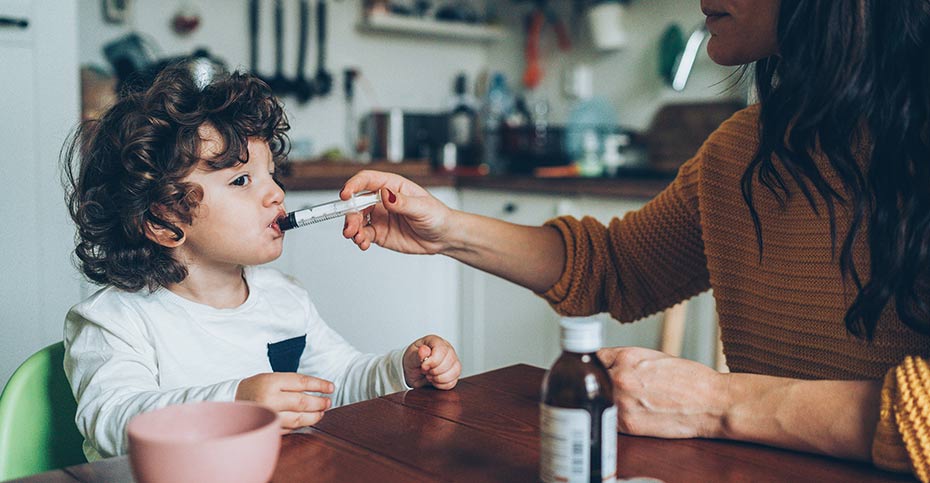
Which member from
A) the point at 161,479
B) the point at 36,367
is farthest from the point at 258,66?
the point at 161,479

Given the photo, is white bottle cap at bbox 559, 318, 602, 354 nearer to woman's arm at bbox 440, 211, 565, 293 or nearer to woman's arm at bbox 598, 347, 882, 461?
woman's arm at bbox 598, 347, 882, 461

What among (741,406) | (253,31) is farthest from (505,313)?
Answer: (741,406)

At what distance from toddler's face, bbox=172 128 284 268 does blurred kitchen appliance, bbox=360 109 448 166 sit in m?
2.19

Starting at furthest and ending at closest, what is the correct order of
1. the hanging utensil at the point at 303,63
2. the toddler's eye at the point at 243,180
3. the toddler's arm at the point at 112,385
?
the hanging utensil at the point at 303,63, the toddler's eye at the point at 243,180, the toddler's arm at the point at 112,385

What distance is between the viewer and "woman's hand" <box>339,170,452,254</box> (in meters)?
1.27

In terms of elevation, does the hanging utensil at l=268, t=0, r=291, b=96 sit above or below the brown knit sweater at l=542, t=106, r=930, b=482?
above

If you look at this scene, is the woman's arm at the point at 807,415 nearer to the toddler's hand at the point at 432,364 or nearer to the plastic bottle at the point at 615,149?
the toddler's hand at the point at 432,364

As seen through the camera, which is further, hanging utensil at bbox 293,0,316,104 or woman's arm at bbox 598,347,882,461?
hanging utensil at bbox 293,0,316,104

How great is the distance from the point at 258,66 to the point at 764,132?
249 centimetres

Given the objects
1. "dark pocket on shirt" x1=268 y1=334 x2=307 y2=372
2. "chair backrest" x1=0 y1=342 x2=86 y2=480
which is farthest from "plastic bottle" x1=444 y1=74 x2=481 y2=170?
"chair backrest" x1=0 y1=342 x2=86 y2=480

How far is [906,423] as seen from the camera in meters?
0.76

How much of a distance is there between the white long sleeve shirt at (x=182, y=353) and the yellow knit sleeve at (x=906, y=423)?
0.64m

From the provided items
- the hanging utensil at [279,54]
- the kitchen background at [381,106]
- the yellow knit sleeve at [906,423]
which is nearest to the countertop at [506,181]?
the kitchen background at [381,106]

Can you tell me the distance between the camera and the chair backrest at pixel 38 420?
1.03 meters
